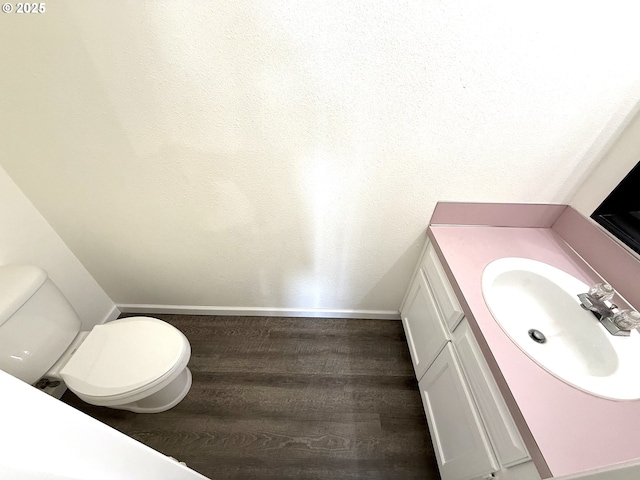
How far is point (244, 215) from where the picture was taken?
1.25 meters

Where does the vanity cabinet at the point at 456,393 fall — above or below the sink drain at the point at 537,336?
below

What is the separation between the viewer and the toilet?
99 centimetres

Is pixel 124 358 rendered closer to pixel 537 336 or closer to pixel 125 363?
pixel 125 363

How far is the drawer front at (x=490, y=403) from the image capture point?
2.28 ft

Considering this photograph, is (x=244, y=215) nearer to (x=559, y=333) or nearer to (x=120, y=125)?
(x=120, y=125)

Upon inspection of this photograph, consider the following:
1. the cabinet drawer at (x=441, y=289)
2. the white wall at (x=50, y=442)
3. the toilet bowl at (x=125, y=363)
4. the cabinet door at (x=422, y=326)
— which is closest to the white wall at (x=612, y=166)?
the cabinet drawer at (x=441, y=289)

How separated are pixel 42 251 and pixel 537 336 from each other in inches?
84.0

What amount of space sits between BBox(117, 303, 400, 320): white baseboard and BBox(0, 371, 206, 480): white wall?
4.27 feet

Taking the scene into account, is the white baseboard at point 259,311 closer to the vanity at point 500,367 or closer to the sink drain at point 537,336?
the vanity at point 500,367

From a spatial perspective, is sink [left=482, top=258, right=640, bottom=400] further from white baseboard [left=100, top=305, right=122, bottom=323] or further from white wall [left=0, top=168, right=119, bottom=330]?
white baseboard [left=100, top=305, right=122, bottom=323]

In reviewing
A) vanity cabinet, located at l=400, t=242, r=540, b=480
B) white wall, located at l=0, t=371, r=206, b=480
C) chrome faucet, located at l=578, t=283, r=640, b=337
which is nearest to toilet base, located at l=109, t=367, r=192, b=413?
white wall, located at l=0, t=371, r=206, b=480

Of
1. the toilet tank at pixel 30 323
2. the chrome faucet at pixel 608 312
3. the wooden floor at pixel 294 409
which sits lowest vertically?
the wooden floor at pixel 294 409

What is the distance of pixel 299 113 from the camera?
953 millimetres

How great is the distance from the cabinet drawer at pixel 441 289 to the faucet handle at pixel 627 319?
42 cm
